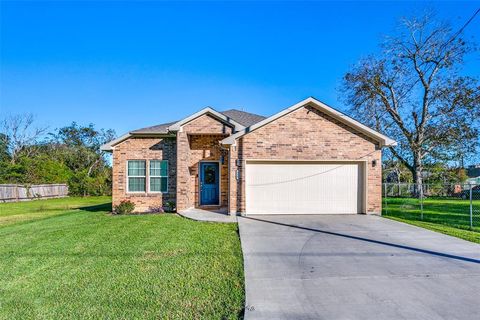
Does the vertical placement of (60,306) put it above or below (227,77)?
below

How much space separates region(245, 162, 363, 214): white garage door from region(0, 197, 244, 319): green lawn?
10.7ft

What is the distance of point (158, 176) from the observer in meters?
13.4

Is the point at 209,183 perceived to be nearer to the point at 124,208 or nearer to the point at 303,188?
the point at 124,208

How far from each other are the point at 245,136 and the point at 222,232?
455 centimetres

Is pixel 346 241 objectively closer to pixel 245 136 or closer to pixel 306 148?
pixel 306 148

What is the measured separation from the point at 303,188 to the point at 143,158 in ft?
25.1

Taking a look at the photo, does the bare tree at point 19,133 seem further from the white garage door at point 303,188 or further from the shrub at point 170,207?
the white garage door at point 303,188

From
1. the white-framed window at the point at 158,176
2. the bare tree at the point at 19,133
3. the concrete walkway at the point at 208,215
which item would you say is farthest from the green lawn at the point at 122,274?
the bare tree at the point at 19,133

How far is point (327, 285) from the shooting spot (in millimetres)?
4500

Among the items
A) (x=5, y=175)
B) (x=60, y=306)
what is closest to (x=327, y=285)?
(x=60, y=306)

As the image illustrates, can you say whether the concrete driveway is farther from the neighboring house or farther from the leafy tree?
the leafy tree

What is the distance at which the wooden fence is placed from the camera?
71.4 ft

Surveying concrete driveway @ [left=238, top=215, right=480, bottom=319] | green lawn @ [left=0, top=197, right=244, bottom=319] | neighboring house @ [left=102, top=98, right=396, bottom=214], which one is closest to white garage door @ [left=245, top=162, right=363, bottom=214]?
neighboring house @ [left=102, top=98, right=396, bottom=214]

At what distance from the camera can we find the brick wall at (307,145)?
1142cm
